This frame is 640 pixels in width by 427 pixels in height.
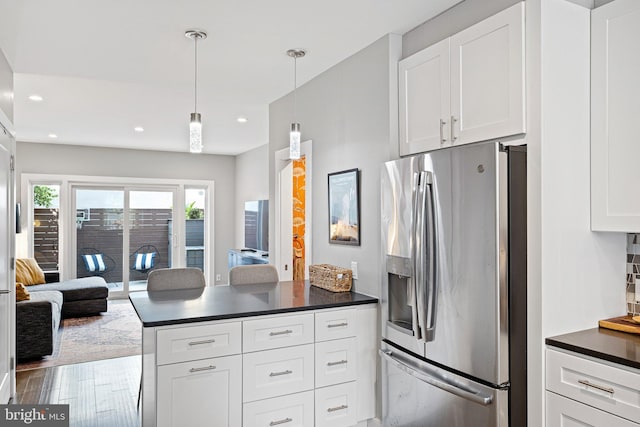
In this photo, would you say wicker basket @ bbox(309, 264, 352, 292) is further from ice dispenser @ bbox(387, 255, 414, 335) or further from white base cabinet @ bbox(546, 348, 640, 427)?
white base cabinet @ bbox(546, 348, 640, 427)

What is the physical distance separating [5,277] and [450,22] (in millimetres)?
3324

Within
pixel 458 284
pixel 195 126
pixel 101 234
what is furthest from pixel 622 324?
pixel 101 234

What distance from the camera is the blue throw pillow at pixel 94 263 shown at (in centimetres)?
763

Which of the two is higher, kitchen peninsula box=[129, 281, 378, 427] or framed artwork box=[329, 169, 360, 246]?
framed artwork box=[329, 169, 360, 246]

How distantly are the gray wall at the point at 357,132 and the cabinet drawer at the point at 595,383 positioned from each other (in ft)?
3.91

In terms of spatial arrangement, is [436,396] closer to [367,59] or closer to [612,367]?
[612,367]

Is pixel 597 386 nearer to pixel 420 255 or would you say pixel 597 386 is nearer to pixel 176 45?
pixel 420 255

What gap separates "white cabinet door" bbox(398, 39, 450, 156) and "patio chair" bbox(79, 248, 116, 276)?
663 centimetres

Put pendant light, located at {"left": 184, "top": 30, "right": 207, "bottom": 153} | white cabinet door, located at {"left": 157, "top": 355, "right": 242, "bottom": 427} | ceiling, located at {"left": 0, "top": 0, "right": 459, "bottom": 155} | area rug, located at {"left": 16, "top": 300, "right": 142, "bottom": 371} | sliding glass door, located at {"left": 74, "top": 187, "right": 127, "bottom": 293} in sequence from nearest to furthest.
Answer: white cabinet door, located at {"left": 157, "top": 355, "right": 242, "bottom": 427}, ceiling, located at {"left": 0, "top": 0, "right": 459, "bottom": 155}, pendant light, located at {"left": 184, "top": 30, "right": 207, "bottom": 153}, area rug, located at {"left": 16, "top": 300, "right": 142, "bottom": 371}, sliding glass door, located at {"left": 74, "top": 187, "right": 127, "bottom": 293}

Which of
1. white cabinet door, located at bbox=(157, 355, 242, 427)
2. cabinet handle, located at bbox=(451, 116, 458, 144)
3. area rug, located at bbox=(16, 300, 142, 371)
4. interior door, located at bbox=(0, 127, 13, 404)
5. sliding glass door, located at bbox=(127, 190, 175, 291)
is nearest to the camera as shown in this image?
white cabinet door, located at bbox=(157, 355, 242, 427)

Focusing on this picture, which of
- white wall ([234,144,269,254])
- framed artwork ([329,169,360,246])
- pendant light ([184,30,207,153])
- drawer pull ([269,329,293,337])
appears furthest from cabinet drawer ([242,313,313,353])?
white wall ([234,144,269,254])

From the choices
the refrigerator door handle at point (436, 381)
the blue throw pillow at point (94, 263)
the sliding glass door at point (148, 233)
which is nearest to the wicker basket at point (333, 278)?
the refrigerator door handle at point (436, 381)

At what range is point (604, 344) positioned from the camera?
1822 millimetres

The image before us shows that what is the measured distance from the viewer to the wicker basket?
302 cm
